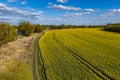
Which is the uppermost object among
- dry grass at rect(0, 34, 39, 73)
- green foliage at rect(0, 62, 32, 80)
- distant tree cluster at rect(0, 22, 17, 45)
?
distant tree cluster at rect(0, 22, 17, 45)

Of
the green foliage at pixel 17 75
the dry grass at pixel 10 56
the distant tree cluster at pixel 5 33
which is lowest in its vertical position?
the dry grass at pixel 10 56

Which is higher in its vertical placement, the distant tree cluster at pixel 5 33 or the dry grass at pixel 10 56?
the distant tree cluster at pixel 5 33

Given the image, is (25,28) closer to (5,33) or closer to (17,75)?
(5,33)

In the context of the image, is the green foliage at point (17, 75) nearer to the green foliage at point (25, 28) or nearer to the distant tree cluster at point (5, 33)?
the distant tree cluster at point (5, 33)

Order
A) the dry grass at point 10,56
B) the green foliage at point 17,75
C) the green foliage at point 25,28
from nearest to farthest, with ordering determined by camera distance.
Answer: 1. the green foliage at point 17,75
2. the dry grass at point 10,56
3. the green foliage at point 25,28

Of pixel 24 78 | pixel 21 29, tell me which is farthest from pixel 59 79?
pixel 21 29

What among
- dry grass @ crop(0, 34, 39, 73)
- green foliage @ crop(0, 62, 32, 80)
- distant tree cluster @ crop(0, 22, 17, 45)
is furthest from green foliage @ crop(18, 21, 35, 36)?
green foliage @ crop(0, 62, 32, 80)

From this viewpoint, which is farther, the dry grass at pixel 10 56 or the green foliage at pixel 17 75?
the dry grass at pixel 10 56

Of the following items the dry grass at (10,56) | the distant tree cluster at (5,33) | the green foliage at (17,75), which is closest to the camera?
the green foliage at (17,75)

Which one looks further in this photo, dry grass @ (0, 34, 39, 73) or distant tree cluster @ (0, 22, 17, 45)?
distant tree cluster @ (0, 22, 17, 45)

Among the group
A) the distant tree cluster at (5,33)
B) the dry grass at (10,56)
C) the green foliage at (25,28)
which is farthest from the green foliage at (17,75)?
the green foliage at (25,28)

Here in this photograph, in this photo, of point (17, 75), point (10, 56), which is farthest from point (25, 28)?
point (17, 75)

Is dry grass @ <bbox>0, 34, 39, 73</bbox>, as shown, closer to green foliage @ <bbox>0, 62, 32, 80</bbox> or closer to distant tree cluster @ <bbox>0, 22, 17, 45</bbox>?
green foliage @ <bbox>0, 62, 32, 80</bbox>
